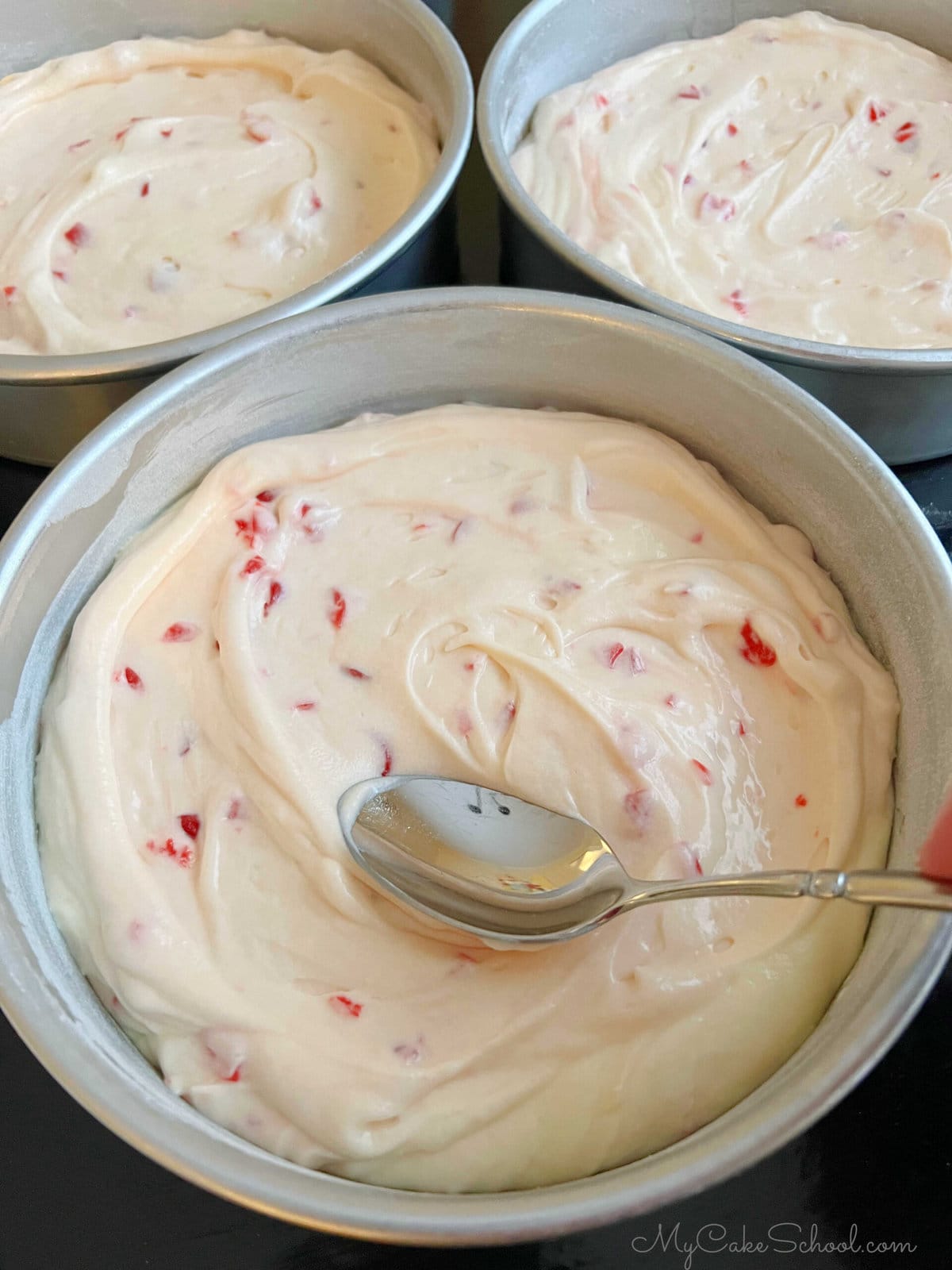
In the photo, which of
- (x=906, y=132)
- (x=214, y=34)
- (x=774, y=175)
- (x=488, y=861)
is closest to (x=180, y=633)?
(x=488, y=861)

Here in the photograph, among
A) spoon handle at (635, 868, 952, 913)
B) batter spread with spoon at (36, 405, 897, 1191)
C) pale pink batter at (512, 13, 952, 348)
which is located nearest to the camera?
spoon handle at (635, 868, 952, 913)

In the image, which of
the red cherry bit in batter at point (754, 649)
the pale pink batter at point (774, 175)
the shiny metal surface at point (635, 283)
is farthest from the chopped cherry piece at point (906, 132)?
the red cherry bit in batter at point (754, 649)

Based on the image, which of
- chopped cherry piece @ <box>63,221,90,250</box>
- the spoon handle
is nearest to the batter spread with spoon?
the spoon handle

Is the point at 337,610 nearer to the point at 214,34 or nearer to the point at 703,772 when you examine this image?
the point at 703,772

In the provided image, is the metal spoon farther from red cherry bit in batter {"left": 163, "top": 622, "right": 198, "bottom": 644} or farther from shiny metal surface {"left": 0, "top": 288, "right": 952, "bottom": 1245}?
red cherry bit in batter {"left": 163, "top": 622, "right": 198, "bottom": 644}

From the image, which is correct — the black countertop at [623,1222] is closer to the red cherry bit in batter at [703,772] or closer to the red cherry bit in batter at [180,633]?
the red cherry bit in batter at [703,772]

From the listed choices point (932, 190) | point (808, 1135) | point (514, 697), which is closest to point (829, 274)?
point (932, 190)

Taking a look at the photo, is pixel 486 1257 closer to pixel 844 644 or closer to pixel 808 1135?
pixel 808 1135

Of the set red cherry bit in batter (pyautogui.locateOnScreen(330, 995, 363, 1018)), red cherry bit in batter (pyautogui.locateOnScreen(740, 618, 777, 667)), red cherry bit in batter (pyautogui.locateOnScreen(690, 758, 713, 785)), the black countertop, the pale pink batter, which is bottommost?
the black countertop
